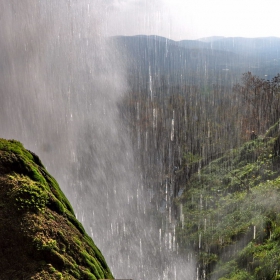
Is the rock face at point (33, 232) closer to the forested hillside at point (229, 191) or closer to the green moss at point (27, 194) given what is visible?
the green moss at point (27, 194)

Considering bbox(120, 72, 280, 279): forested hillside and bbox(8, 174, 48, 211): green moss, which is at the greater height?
bbox(8, 174, 48, 211): green moss

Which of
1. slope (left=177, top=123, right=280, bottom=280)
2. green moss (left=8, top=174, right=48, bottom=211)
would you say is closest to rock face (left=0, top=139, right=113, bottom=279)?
green moss (left=8, top=174, right=48, bottom=211)

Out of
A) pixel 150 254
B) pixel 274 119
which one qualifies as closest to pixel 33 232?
pixel 150 254

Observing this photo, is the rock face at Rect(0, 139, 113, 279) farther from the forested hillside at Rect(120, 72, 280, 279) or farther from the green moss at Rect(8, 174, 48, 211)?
the forested hillside at Rect(120, 72, 280, 279)

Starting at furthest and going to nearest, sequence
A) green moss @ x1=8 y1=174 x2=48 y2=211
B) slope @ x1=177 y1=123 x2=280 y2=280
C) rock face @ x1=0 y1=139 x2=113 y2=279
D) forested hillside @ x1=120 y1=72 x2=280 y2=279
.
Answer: forested hillside @ x1=120 y1=72 x2=280 y2=279, slope @ x1=177 y1=123 x2=280 y2=280, green moss @ x1=8 y1=174 x2=48 y2=211, rock face @ x1=0 y1=139 x2=113 y2=279

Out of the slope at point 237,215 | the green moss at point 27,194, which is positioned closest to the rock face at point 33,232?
the green moss at point 27,194

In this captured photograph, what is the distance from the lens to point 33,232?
6430 millimetres

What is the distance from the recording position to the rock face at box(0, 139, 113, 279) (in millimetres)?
5963

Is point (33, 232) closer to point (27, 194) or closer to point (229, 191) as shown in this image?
point (27, 194)

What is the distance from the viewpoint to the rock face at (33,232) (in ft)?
19.6

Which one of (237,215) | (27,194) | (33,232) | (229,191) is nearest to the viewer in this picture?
(33,232)

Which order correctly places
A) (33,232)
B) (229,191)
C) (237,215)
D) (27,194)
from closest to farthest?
(33,232)
(27,194)
(237,215)
(229,191)

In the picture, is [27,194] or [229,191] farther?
[229,191]

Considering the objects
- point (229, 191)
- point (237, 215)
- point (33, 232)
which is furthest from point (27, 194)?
point (229, 191)
